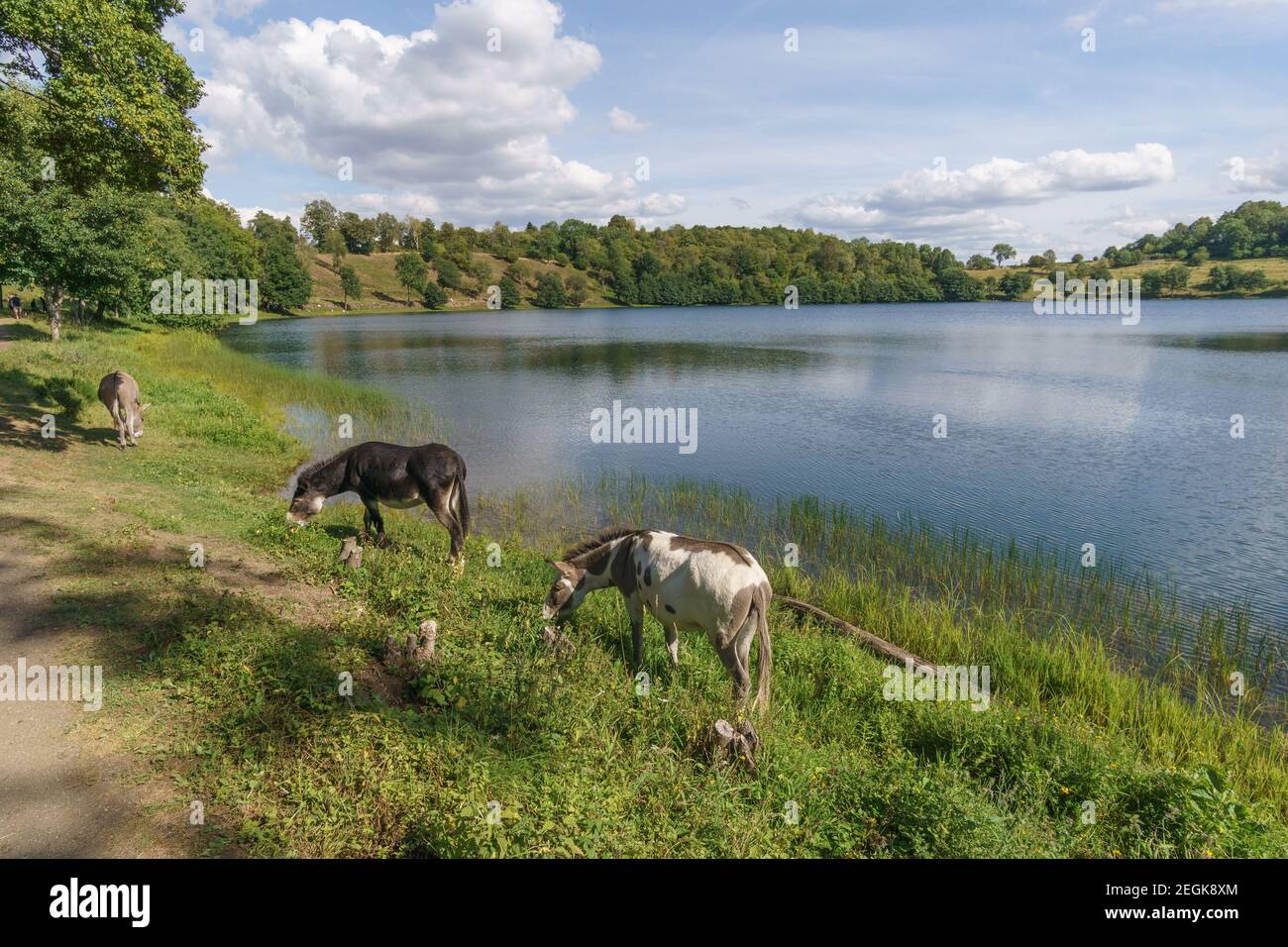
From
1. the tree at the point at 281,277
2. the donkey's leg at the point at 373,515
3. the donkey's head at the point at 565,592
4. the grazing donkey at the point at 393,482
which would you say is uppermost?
the tree at the point at 281,277

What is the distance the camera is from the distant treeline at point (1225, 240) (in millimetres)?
141750

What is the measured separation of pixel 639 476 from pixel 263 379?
Answer: 2422 cm

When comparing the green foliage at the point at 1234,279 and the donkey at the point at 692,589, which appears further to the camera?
the green foliage at the point at 1234,279

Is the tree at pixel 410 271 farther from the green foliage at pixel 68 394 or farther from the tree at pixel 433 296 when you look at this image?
the green foliage at pixel 68 394

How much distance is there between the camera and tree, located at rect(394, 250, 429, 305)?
137 metres

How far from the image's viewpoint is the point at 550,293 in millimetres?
148875

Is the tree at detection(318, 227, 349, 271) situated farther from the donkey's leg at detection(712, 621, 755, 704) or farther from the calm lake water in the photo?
the donkey's leg at detection(712, 621, 755, 704)

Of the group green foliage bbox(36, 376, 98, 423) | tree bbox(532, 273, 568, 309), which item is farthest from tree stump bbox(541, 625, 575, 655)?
tree bbox(532, 273, 568, 309)

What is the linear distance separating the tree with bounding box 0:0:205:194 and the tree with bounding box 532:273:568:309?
137 metres

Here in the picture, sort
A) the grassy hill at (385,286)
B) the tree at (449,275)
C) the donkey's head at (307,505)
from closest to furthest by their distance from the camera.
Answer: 1. the donkey's head at (307,505)
2. the grassy hill at (385,286)
3. the tree at (449,275)

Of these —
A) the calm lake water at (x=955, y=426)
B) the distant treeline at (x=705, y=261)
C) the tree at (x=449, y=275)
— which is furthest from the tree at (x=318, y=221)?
the calm lake water at (x=955, y=426)

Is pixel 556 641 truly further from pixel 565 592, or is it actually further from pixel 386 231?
pixel 386 231

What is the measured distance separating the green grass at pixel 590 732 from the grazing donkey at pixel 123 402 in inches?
250

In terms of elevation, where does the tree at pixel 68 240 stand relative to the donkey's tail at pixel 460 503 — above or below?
above
